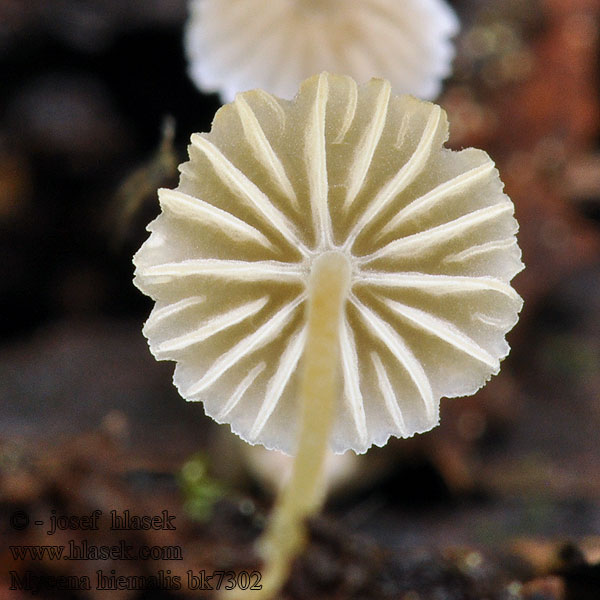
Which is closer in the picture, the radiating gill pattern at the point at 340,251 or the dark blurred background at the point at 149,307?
the radiating gill pattern at the point at 340,251

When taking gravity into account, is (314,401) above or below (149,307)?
below

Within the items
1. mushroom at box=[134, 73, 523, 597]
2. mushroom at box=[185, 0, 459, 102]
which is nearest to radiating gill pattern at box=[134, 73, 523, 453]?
mushroom at box=[134, 73, 523, 597]

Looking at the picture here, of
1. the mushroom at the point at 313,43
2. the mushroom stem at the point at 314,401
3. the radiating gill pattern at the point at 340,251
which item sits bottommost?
the mushroom stem at the point at 314,401

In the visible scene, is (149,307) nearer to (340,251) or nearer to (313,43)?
(313,43)

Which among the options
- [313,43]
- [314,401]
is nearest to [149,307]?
[313,43]

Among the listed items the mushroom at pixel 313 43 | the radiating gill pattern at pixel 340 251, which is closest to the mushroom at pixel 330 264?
the radiating gill pattern at pixel 340 251

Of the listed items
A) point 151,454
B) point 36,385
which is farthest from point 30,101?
point 151,454

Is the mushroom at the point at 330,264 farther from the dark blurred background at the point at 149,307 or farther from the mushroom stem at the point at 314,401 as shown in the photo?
the dark blurred background at the point at 149,307

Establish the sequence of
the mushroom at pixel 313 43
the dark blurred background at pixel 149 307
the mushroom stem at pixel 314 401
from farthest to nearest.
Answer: the mushroom at pixel 313 43, the dark blurred background at pixel 149 307, the mushroom stem at pixel 314 401
